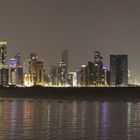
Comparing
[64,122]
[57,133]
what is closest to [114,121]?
[64,122]

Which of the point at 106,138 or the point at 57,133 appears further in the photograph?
the point at 57,133

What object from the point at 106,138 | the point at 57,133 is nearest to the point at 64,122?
the point at 57,133

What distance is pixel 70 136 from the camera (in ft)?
150

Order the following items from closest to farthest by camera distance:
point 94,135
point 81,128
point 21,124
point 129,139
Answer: point 129,139, point 94,135, point 81,128, point 21,124

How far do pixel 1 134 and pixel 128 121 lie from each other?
18.2m

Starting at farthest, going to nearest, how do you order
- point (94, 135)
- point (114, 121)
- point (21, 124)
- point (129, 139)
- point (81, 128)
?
point (114, 121) < point (21, 124) < point (81, 128) < point (94, 135) < point (129, 139)

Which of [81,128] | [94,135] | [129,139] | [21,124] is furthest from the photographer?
[21,124]

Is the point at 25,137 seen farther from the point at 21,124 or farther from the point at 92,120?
the point at 92,120

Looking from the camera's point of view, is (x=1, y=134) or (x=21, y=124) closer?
(x=1, y=134)

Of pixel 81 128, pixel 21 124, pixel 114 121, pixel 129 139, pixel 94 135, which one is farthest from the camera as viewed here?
pixel 114 121

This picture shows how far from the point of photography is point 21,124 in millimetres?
56188

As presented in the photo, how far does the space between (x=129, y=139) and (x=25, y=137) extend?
764cm

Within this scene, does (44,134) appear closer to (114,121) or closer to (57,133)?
(57,133)

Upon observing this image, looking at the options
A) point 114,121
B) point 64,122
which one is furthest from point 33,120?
point 114,121
